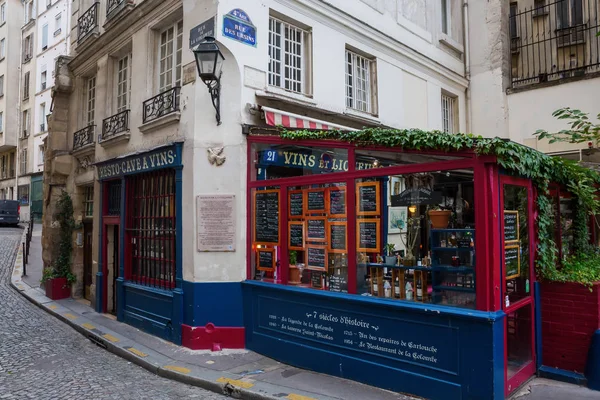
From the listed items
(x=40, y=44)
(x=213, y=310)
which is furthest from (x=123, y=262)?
(x=40, y=44)

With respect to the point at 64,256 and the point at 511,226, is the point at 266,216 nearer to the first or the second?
the point at 511,226

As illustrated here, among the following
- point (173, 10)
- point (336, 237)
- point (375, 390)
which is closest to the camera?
point (375, 390)

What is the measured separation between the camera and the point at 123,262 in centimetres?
880

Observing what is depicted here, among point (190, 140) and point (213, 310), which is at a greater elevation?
point (190, 140)

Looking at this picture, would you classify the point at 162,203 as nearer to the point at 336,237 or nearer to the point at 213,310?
the point at 213,310

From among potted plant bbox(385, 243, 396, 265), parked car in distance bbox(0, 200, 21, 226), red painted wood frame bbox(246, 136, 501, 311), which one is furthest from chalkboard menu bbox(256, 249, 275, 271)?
parked car in distance bbox(0, 200, 21, 226)

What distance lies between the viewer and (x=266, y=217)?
22.7 feet

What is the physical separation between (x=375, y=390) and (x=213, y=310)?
111 inches

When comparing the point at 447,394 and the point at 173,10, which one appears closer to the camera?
the point at 447,394

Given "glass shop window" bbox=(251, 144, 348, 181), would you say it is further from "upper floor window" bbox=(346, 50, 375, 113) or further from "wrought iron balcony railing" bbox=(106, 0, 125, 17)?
"wrought iron balcony railing" bbox=(106, 0, 125, 17)

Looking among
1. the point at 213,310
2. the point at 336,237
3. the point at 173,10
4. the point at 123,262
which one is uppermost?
the point at 173,10

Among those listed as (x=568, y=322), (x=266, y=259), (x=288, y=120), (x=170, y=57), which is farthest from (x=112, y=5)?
(x=568, y=322)

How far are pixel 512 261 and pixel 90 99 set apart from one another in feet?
35.1

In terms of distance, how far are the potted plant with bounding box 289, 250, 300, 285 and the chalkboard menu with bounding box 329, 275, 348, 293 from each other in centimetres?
62
